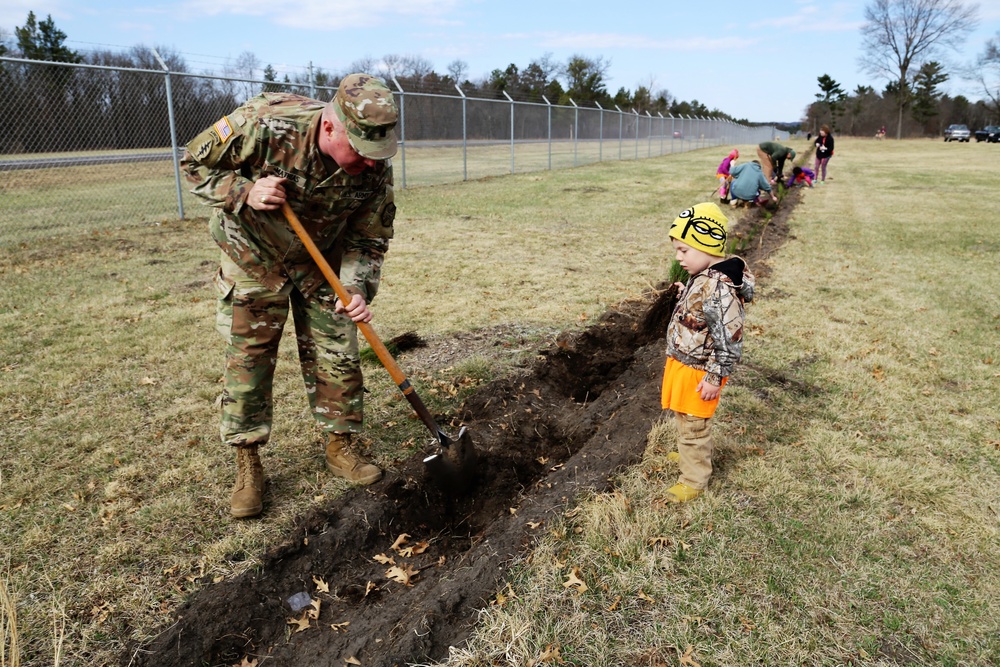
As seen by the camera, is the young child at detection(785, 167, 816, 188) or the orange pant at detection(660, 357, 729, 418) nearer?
the orange pant at detection(660, 357, 729, 418)

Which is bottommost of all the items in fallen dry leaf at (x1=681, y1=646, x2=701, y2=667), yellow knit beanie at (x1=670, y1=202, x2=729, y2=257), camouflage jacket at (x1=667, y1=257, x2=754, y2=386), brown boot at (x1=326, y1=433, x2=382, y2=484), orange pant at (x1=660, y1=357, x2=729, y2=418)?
fallen dry leaf at (x1=681, y1=646, x2=701, y2=667)

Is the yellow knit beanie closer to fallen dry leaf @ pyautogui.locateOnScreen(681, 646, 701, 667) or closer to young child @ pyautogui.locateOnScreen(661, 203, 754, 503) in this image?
young child @ pyautogui.locateOnScreen(661, 203, 754, 503)

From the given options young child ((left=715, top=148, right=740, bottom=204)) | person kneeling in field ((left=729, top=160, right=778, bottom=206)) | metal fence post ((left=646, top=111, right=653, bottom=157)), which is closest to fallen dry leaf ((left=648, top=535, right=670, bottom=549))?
person kneeling in field ((left=729, top=160, right=778, bottom=206))

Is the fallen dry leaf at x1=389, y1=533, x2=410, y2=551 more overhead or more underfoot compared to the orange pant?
more underfoot

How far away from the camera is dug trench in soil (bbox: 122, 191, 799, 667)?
2.42m

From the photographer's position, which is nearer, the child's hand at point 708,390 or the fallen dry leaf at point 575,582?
the fallen dry leaf at point 575,582

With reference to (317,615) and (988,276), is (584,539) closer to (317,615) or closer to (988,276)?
(317,615)

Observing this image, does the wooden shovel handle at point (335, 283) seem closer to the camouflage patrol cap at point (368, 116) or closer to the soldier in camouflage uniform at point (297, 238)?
the soldier in camouflage uniform at point (297, 238)

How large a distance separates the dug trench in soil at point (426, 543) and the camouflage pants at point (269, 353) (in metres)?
0.50

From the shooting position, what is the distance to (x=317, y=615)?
264cm

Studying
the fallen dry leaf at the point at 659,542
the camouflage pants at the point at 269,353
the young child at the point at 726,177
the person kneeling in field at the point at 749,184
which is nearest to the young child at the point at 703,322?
the fallen dry leaf at the point at 659,542

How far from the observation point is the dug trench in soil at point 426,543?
7.93ft

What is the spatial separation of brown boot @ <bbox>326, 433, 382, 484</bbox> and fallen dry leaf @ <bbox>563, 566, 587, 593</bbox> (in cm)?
127

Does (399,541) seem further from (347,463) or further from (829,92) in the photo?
(829,92)
